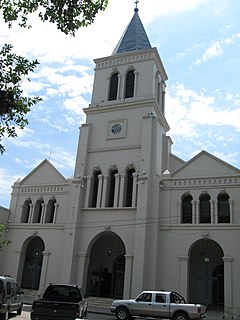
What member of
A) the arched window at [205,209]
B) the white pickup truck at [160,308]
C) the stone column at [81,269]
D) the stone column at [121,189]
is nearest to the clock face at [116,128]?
the stone column at [121,189]

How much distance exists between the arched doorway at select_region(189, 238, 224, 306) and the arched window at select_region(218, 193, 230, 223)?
2.12 m

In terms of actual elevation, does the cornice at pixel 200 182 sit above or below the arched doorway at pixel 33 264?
above

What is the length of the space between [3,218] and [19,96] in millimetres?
24254

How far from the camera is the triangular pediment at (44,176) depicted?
103ft

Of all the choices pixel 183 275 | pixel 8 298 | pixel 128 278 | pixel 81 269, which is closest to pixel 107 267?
pixel 81 269

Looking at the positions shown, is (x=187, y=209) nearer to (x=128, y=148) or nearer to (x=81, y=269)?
(x=128, y=148)

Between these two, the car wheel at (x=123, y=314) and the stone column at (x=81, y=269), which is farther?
the stone column at (x=81, y=269)

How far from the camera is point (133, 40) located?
115 feet

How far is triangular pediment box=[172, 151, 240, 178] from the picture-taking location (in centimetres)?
2586

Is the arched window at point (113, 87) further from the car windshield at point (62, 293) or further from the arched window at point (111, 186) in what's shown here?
the car windshield at point (62, 293)

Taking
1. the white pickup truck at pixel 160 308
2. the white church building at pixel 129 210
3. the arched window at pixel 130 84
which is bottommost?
the white pickup truck at pixel 160 308

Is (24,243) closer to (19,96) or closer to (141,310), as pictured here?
(141,310)

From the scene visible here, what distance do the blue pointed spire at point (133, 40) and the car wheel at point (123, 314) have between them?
23.4 m

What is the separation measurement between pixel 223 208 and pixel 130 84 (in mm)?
13555
